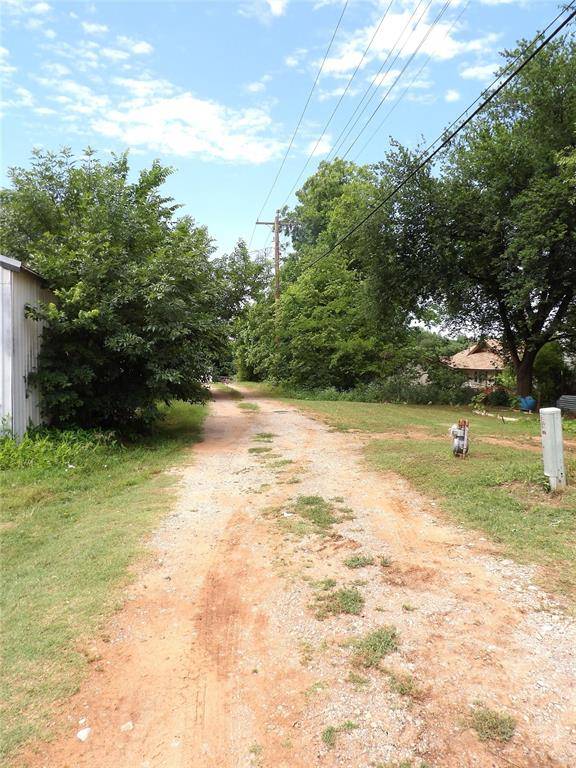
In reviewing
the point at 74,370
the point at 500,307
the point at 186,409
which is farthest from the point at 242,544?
the point at 500,307

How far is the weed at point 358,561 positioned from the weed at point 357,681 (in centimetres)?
139

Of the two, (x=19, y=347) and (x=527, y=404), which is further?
(x=527, y=404)

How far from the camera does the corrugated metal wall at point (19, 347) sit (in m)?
7.89

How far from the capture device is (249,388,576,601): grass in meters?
4.21

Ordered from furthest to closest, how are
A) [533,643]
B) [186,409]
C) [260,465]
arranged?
[186,409] < [260,465] < [533,643]

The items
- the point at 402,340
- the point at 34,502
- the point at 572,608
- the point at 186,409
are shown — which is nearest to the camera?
the point at 572,608

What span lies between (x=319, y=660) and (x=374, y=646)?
0.35 m

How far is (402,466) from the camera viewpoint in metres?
7.49

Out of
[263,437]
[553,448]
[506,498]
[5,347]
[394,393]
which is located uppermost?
[5,347]

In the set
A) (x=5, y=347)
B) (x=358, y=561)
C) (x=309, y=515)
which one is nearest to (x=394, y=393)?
(x=5, y=347)

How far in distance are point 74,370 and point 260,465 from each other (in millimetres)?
3973

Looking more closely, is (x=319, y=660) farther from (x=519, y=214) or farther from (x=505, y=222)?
(x=505, y=222)

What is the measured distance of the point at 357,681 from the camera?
264 centimetres

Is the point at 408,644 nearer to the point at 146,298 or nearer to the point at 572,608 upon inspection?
the point at 572,608
